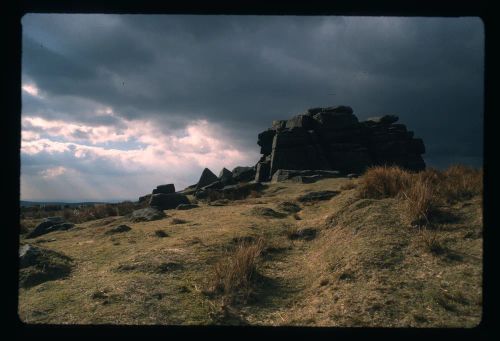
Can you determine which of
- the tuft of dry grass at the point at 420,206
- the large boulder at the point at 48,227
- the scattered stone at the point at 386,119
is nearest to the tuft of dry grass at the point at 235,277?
the tuft of dry grass at the point at 420,206

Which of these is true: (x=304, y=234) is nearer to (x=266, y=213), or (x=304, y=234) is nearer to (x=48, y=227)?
(x=266, y=213)

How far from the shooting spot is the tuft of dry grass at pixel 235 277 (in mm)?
7754

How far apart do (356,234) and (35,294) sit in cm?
807

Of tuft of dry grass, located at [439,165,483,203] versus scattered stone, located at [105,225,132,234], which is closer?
tuft of dry grass, located at [439,165,483,203]

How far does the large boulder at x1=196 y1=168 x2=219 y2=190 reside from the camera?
43.8 m

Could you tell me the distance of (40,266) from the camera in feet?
33.4

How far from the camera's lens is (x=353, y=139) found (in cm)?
5053

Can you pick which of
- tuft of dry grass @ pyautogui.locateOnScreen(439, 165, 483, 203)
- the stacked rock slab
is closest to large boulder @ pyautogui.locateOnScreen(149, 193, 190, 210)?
tuft of dry grass @ pyautogui.locateOnScreen(439, 165, 483, 203)

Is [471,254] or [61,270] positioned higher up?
[471,254]

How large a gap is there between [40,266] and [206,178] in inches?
1350

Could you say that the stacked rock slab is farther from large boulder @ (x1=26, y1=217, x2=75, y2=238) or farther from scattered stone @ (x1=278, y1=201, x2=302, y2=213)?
large boulder @ (x1=26, y1=217, x2=75, y2=238)

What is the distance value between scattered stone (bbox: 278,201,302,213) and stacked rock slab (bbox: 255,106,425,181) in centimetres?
2378
